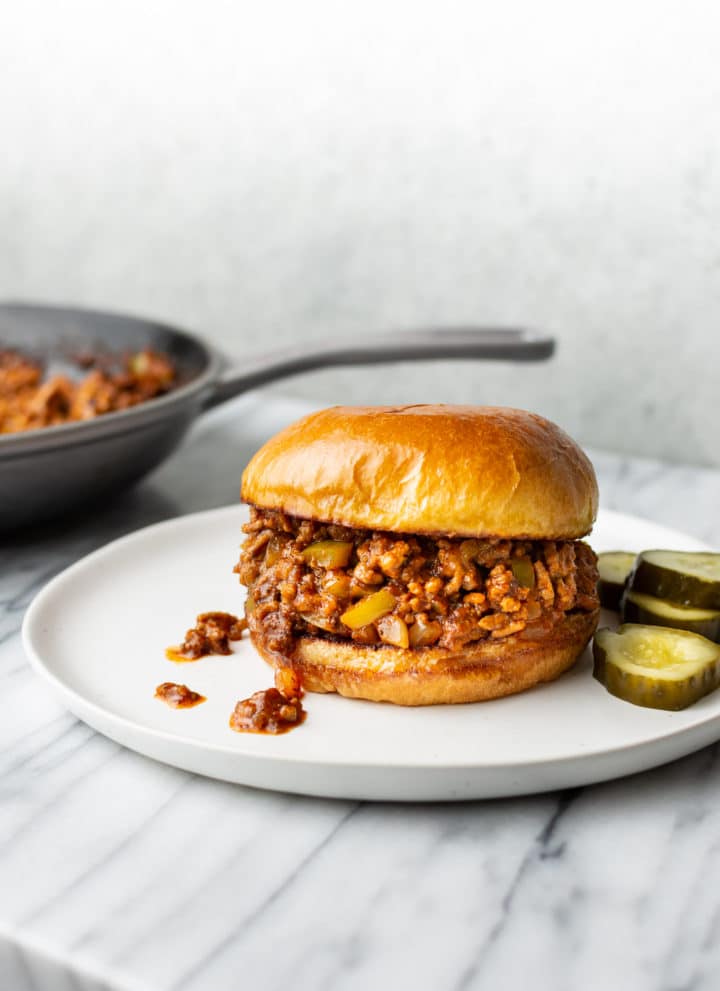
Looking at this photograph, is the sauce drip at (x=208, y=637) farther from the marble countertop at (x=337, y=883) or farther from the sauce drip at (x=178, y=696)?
the marble countertop at (x=337, y=883)

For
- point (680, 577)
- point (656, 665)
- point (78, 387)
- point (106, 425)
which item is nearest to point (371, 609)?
point (656, 665)

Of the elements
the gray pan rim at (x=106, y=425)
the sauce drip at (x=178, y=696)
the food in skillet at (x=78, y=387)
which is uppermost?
the gray pan rim at (x=106, y=425)

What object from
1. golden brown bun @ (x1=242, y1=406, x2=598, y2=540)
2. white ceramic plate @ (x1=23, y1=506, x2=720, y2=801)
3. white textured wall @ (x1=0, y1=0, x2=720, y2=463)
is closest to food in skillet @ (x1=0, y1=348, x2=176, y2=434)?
white ceramic plate @ (x1=23, y1=506, x2=720, y2=801)

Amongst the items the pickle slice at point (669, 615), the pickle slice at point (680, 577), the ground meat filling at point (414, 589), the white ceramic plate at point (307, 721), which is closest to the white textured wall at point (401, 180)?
the white ceramic plate at point (307, 721)

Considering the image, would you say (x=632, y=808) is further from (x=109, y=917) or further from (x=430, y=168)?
(x=430, y=168)

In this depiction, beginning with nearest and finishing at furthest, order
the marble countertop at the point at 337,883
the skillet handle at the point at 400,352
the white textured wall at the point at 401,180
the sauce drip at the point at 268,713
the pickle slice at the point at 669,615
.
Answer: the marble countertop at the point at 337,883 → the sauce drip at the point at 268,713 → the pickle slice at the point at 669,615 → the skillet handle at the point at 400,352 → the white textured wall at the point at 401,180

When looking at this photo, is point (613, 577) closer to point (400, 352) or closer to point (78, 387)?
point (400, 352)
